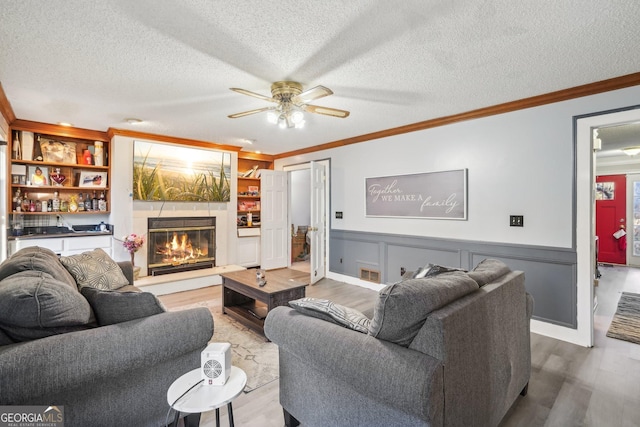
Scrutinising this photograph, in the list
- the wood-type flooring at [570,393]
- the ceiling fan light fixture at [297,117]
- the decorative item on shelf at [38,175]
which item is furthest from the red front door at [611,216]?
the decorative item on shelf at [38,175]

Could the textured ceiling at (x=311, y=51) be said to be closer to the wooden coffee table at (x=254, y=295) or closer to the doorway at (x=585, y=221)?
the doorway at (x=585, y=221)

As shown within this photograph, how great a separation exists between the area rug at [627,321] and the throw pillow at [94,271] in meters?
4.83

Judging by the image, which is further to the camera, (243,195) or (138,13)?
(243,195)

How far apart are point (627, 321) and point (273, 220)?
5.28 metres

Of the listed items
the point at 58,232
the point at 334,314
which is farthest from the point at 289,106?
the point at 58,232

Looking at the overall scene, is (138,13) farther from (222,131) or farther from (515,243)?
(515,243)

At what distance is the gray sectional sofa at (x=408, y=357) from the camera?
4.00 ft

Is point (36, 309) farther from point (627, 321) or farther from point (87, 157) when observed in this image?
point (627, 321)

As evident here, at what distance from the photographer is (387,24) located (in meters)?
1.92

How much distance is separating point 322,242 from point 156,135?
3180mm

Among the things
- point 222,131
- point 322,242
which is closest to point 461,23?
point 222,131

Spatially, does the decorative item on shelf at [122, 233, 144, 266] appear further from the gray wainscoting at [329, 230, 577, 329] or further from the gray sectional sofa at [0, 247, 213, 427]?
the gray wainscoting at [329, 230, 577, 329]

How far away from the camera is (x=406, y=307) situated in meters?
1.32

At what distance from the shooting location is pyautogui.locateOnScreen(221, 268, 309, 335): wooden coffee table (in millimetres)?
2947
